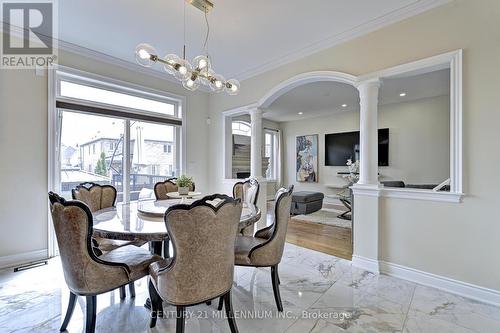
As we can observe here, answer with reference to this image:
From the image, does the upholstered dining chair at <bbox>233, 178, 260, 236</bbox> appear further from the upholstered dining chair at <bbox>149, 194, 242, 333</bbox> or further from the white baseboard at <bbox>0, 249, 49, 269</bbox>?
the white baseboard at <bbox>0, 249, 49, 269</bbox>

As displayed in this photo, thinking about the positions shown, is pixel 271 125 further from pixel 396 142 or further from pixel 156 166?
pixel 156 166

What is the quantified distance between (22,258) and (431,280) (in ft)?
15.3

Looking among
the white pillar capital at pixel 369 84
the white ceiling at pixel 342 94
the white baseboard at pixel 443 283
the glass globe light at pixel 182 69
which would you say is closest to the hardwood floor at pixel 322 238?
the white baseboard at pixel 443 283

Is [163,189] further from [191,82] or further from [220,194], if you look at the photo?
[220,194]

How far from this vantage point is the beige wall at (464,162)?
205cm

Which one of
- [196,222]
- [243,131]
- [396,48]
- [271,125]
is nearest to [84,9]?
[196,222]

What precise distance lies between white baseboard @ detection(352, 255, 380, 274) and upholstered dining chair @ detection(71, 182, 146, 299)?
96.0 inches

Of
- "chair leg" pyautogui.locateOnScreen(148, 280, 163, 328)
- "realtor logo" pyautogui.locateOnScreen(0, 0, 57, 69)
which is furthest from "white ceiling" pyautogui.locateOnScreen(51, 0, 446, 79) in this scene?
"chair leg" pyautogui.locateOnScreen(148, 280, 163, 328)

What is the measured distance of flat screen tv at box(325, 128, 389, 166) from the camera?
614cm

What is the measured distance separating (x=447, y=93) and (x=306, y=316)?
5.95m

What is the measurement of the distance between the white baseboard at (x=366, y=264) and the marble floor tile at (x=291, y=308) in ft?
0.31

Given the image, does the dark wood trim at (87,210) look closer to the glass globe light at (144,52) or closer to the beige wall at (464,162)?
the glass globe light at (144,52)

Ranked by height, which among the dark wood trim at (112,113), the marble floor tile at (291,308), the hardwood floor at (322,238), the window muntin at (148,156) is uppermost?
the dark wood trim at (112,113)

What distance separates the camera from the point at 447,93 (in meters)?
5.23
